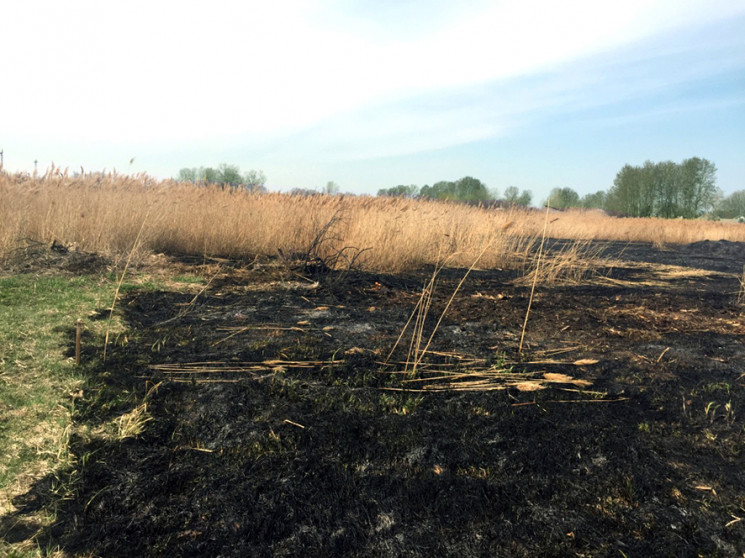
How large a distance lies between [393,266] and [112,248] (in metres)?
3.94

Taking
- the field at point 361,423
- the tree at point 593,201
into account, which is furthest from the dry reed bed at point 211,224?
the tree at point 593,201

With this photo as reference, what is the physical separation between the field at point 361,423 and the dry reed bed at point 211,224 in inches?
73.4

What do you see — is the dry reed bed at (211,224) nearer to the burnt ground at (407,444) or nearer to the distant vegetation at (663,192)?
the burnt ground at (407,444)

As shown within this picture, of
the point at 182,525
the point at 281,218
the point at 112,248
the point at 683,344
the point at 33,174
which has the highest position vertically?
the point at 33,174

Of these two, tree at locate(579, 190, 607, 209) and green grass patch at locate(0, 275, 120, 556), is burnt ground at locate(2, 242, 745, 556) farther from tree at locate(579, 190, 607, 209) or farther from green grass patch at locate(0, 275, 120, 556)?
tree at locate(579, 190, 607, 209)

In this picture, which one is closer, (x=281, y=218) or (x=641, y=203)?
(x=281, y=218)

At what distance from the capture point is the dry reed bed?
6.86 meters

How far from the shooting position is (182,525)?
1616 millimetres

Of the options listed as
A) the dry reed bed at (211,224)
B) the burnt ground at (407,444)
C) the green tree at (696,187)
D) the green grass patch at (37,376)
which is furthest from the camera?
the green tree at (696,187)

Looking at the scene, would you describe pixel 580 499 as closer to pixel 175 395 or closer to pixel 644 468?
pixel 644 468

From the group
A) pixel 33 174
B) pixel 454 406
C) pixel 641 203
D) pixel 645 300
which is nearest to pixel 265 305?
pixel 454 406

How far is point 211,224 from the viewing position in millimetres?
7887

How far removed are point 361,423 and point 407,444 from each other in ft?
0.90

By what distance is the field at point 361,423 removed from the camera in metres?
1.62
